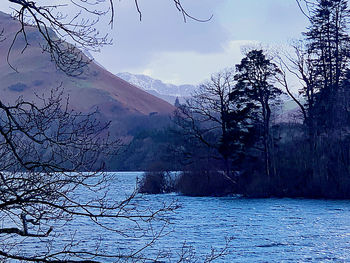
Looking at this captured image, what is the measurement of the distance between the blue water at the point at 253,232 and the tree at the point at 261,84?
6353 mm

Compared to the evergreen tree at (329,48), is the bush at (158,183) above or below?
below

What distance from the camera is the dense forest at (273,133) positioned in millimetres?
40750

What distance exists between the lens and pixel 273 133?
44.1 metres

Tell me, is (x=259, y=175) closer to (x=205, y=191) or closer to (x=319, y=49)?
(x=205, y=191)

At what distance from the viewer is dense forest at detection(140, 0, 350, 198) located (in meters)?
40.8

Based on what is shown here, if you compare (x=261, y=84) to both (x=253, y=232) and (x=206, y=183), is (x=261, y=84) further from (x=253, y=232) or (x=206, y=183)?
(x=253, y=232)

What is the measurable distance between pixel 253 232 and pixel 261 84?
1951 cm

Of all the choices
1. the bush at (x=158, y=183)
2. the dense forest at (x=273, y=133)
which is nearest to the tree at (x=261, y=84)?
the dense forest at (x=273, y=133)

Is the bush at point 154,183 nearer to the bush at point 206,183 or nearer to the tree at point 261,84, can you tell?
the bush at point 206,183

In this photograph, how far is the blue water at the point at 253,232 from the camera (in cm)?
2003

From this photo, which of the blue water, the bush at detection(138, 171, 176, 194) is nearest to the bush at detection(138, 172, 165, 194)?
the bush at detection(138, 171, 176, 194)

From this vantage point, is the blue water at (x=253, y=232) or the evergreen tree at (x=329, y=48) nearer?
the blue water at (x=253, y=232)

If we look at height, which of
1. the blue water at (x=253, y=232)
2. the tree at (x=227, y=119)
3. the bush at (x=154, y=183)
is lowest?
the blue water at (x=253, y=232)

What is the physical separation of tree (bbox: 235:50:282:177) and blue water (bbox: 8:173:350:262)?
250 inches
